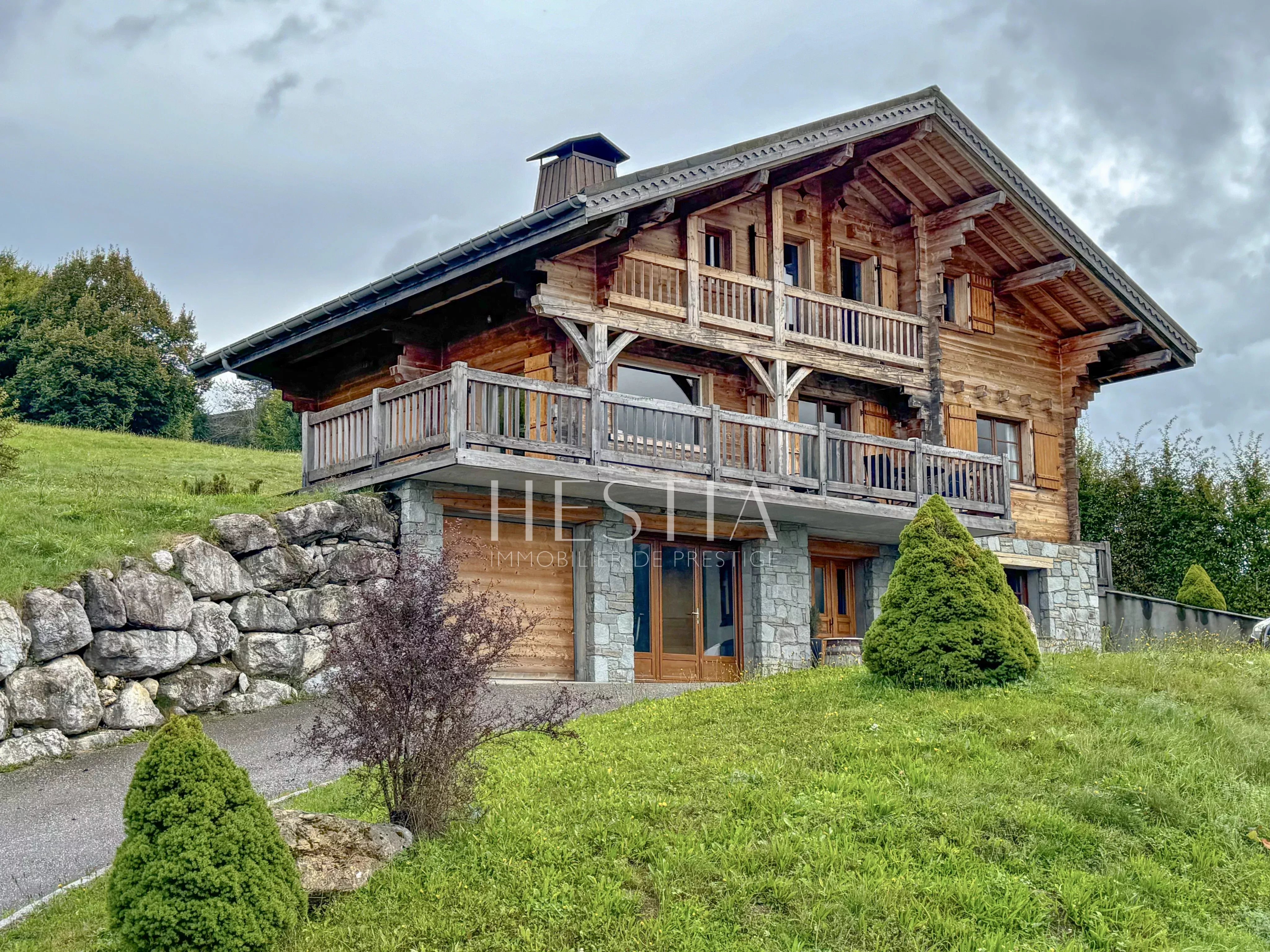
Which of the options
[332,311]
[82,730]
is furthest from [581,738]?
[332,311]

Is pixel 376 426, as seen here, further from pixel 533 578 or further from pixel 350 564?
pixel 533 578

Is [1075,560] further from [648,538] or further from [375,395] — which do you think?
[375,395]

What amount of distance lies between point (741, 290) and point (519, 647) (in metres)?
6.21

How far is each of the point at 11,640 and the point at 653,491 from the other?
787 centimetres

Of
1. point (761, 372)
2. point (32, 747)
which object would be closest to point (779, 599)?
point (761, 372)

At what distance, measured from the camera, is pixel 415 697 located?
26.8 feet

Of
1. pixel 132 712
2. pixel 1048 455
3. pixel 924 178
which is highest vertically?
pixel 924 178

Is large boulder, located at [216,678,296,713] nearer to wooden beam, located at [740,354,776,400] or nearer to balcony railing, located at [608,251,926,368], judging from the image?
balcony railing, located at [608,251,926,368]

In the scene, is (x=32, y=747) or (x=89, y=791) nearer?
(x=89, y=791)

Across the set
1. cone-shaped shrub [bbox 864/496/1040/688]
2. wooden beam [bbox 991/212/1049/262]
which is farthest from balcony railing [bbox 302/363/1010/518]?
cone-shaped shrub [bbox 864/496/1040/688]

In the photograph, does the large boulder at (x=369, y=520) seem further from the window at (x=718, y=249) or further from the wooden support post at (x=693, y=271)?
the window at (x=718, y=249)

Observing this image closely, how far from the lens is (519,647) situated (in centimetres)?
1662

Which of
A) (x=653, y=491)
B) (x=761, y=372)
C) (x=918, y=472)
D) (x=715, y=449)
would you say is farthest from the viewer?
(x=918, y=472)

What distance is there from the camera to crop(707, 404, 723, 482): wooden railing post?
16.9 m
